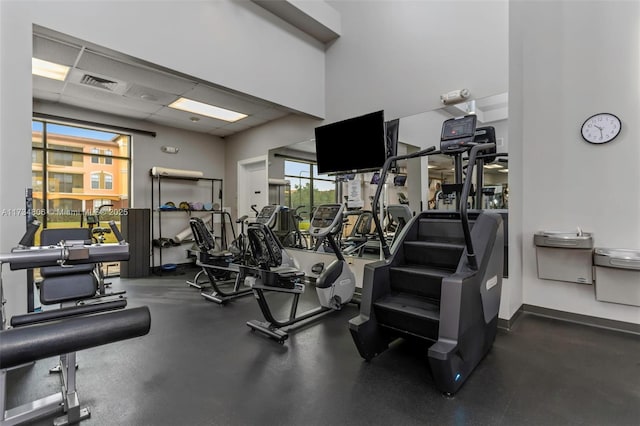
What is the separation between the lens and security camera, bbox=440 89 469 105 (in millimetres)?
3984

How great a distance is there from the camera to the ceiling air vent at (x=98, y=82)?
456cm

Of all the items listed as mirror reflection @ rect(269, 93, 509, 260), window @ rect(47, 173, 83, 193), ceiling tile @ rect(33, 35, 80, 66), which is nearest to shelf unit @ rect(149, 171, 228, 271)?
window @ rect(47, 173, 83, 193)

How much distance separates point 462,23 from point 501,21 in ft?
1.66

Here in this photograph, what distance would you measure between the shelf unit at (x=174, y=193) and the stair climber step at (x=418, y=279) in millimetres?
5319

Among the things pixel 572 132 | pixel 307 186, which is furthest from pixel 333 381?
pixel 307 186

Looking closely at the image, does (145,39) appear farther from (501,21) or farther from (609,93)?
(609,93)

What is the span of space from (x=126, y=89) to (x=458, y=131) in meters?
5.18

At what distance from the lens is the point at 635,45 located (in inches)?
127

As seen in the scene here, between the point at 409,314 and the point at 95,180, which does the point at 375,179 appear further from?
the point at 95,180

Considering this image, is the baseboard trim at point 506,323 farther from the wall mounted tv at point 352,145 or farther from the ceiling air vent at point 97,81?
the ceiling air vent at point 97,81

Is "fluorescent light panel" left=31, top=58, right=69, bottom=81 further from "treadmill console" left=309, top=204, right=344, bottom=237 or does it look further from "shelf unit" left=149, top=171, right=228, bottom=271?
"treadmill console" left=309, top=204, right=344, bottom=237

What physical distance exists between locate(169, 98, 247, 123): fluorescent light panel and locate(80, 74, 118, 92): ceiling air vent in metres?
1.00

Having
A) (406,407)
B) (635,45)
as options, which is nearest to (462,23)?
(635,45)

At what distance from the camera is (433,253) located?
294 cm
